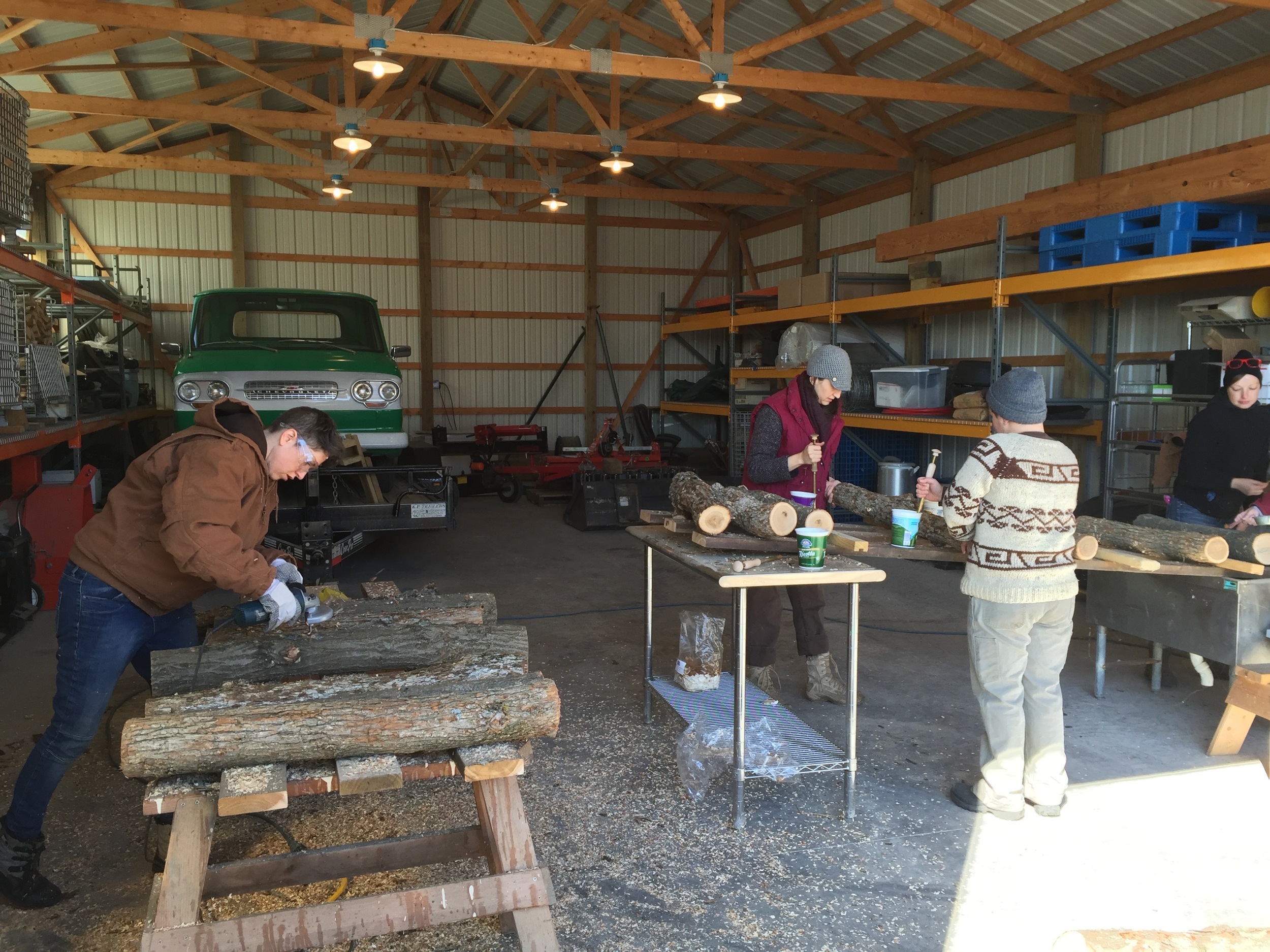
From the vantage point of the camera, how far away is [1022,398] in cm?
353

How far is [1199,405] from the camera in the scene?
6969 millimetres

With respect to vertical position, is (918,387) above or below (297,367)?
below

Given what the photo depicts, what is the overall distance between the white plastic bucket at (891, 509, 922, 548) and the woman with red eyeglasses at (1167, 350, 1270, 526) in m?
2.40

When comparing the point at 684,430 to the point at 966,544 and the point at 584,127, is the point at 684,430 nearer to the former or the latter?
the point at 584,127

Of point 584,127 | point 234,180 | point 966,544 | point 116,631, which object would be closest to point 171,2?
point 234,180

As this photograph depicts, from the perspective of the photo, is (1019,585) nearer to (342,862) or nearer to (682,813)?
(682,813)

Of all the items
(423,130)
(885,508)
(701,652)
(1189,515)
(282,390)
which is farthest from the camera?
(423,130)

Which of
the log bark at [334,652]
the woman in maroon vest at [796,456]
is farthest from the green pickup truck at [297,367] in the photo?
the log bark at [334,652]

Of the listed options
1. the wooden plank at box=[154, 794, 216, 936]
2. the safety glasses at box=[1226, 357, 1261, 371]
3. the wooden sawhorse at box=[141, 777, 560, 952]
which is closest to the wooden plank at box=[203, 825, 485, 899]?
the wooden sawhorse at box=[141, 777, 560, 952]

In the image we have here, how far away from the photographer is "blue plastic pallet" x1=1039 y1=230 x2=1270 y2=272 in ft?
21.9

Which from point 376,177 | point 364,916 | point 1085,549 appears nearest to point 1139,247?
point 1085,549

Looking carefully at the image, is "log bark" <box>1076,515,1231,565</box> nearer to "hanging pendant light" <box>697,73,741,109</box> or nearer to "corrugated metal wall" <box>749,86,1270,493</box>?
"corrugated metal wall" <box>749,86,1270,493</box>

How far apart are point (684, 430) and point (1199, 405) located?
10539mm

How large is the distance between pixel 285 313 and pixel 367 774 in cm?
720
